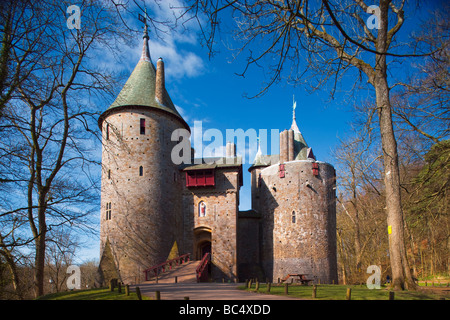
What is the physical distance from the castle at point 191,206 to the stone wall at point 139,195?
71 millimetres

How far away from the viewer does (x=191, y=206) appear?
30.8m

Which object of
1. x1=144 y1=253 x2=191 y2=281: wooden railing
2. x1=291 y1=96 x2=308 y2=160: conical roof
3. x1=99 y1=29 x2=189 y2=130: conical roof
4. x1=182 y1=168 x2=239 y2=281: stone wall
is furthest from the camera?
x1=291 y1=96 x2=308 y2=160: conical roof

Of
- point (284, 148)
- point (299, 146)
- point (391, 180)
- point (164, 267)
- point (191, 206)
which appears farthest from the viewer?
point (299, 146)

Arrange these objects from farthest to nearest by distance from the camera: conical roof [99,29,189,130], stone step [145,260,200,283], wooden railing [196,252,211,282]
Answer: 1. conical roof [99,29,189,130]
2. wooden railing [196,252,211,282]
3. stone step [145,260,200,283]

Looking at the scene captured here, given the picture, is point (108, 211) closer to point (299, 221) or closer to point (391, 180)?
point (299, 221)

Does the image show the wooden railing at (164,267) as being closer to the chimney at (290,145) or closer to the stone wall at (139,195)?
the stone wall at (139,195)

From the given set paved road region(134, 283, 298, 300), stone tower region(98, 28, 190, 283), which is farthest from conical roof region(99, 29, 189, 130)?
paved road region(134, 283, 298, 300)

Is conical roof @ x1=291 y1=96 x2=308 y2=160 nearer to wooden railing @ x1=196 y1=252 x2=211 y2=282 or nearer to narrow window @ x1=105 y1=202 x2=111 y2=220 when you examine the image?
wooden railing @ x1=196 y1=252 x2=211 y2=282

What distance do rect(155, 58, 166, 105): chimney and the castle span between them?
0.31ft

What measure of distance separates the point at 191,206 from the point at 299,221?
9154 mm

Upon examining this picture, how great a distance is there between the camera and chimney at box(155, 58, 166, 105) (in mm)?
29672

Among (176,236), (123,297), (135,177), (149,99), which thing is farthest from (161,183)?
(123,297)
